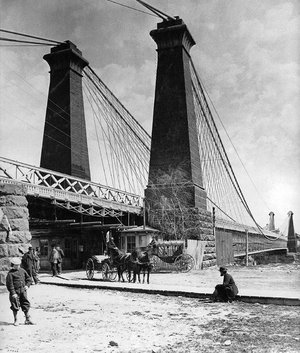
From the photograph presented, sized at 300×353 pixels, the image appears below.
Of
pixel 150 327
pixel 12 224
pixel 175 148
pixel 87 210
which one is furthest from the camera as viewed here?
pixel 175 148

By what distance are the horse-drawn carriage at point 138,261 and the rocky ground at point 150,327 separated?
14.1 ft

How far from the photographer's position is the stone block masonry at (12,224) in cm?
1320

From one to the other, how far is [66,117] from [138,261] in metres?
17.1

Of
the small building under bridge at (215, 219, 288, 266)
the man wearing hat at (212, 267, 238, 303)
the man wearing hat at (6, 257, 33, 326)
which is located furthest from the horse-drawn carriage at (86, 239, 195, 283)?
the man wearing hat at (6, 257, 33, 326)

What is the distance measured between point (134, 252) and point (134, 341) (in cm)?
883

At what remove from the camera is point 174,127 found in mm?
25328

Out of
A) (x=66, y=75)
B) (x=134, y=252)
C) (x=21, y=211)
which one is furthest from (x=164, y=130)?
(x=21, y=211)

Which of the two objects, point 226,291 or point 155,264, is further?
point 155,264

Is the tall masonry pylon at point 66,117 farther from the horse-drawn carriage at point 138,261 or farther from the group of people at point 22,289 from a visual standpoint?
the group of people at point 22,289

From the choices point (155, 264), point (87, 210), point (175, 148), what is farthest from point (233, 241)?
point (87, 210)

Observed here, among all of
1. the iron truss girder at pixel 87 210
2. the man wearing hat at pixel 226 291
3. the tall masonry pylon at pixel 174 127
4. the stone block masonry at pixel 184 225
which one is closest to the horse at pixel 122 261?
the iron truss girder at pixel 87 210

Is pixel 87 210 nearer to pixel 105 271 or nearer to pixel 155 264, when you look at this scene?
pixel 155 264

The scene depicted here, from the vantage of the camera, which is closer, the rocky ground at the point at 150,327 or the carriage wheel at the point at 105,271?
the rocky ground at the point at 150,327

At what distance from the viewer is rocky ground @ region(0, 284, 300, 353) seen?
6.21 m
